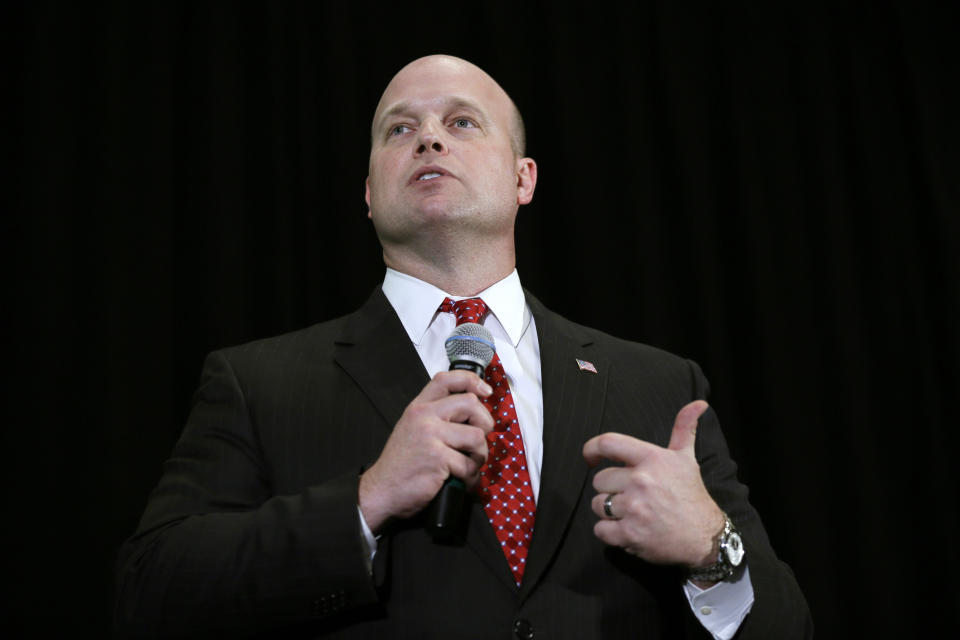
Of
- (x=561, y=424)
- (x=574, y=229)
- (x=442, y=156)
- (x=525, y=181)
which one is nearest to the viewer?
(x=561, y=424)

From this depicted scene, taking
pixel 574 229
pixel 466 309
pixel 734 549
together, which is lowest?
pixel 734 549

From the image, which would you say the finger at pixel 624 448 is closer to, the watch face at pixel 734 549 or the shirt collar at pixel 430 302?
the watch face at pixel 734 549

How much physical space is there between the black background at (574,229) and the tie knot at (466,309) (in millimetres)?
963

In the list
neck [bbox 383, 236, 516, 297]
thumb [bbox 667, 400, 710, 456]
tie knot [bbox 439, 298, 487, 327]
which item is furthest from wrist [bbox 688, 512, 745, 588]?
neck [bbox 383, 236, 516, 297]

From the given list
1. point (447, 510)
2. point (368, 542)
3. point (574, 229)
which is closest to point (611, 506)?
point (447, 510)

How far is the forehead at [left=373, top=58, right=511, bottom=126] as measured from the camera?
2.08m

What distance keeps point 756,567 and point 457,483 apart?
59 cm

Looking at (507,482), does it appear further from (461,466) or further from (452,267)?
(452,267)

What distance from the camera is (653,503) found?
4.26 feet

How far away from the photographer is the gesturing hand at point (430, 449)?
1254 mm

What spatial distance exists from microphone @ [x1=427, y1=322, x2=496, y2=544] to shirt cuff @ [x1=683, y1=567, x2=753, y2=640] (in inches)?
16.9

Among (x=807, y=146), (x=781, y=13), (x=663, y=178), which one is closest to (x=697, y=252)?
(x=663, y=178)

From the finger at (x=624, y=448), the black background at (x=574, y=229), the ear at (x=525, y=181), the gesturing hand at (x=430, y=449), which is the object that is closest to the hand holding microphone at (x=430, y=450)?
the gesturing hand at (x=430, y=449)

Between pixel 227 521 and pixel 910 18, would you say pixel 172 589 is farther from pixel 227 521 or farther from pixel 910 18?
pixel 910 18
